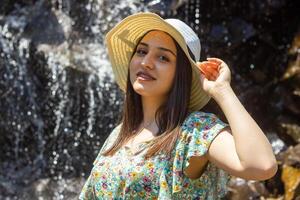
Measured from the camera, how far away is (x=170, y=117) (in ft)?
8.20

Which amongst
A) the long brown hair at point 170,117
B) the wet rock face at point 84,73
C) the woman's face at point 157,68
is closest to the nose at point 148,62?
the woman's face at point 157,68

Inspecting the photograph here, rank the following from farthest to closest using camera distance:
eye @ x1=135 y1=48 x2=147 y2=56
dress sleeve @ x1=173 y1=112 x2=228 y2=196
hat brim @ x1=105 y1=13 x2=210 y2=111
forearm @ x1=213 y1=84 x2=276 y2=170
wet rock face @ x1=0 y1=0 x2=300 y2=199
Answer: wet rock face @ x1=0 y1=0 x2=300 y2=199
eye @ x1=135 y1=48 x2=147 y2=56
hat brim @ x1=105 y1=13 x2=210 y2=111
dress sleeve @ x1=173 y1=112 x2=228 y2=196
forearm @ x1=213 y1=84 x2=276 y2=170

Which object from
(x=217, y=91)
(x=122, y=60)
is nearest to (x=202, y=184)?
(x=217, y=91)

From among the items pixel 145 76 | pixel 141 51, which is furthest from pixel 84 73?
pixel 145 76

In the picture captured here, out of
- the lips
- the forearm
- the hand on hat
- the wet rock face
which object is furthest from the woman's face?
→ the wet rock face

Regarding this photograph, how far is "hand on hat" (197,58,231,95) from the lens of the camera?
7.82 feet

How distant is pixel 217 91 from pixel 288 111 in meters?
5.18

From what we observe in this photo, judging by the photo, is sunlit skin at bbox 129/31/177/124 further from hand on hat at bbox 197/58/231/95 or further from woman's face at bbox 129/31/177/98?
hand on hat at bbox 197/58/231/95

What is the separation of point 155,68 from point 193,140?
1.17 ft

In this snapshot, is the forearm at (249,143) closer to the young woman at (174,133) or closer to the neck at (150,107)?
the young woman at (174,133)

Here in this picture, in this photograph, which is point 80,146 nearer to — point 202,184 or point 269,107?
point 269,107

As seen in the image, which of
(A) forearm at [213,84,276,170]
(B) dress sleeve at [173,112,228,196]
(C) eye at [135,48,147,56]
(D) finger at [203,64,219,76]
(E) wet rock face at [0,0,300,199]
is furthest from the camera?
(E) wet rock face at [0,0,300,199]

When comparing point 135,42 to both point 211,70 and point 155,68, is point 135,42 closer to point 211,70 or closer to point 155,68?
point 155,68

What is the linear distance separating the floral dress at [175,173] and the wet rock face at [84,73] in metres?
5.11
